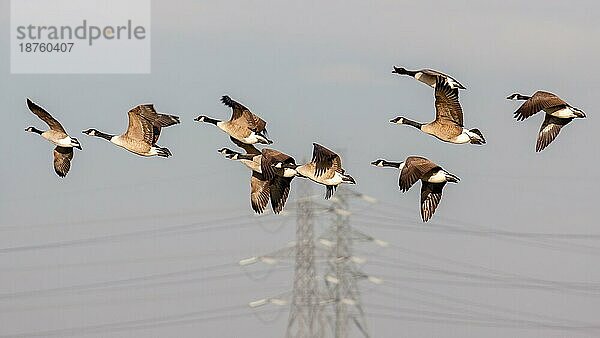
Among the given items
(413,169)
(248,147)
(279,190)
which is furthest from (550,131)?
(248,147)

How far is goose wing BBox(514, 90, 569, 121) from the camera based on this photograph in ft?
107

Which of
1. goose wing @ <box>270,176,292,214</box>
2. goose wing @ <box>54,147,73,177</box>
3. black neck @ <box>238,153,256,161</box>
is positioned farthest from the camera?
goose wing @ <box>54,147,73,177</box>

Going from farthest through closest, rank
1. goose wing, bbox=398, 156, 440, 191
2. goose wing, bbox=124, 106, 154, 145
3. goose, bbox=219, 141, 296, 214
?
goose wing, bbox=124, 106, 154, 145, goose, bbox=219, 141, 296, 214, goose wing, bbox=398, 156, 440, 191

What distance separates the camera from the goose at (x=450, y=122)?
33094 millimetres

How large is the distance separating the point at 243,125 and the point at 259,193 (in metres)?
1.70

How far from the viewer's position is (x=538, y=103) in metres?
33.1

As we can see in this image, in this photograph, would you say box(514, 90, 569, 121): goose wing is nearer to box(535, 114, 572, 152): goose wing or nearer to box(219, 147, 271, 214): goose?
box(535, 114, 572, 152): goose wing

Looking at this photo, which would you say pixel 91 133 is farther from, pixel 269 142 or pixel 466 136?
pixel 466 136

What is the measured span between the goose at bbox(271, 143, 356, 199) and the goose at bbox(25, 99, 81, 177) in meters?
4.58

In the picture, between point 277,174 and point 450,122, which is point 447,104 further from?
point 277,174

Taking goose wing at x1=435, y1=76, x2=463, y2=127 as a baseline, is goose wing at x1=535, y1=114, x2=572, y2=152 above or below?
below

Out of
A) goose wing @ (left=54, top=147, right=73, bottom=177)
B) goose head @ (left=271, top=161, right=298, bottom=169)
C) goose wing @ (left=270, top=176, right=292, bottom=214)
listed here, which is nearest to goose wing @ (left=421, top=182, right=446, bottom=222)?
goose head @ (left=271, top=161, right=298, bottom=169)

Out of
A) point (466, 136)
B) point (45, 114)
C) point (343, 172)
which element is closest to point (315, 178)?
point (343, 172)

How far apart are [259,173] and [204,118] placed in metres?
1.65
